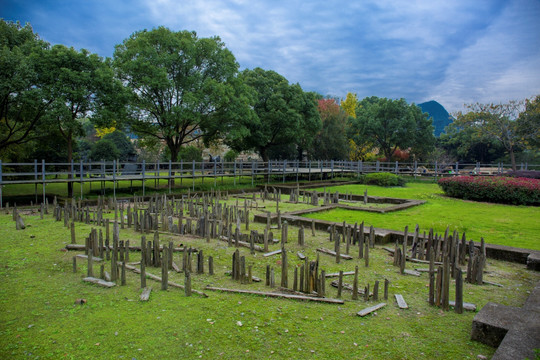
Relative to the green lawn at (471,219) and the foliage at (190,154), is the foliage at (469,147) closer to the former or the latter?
the foliage at (190,154)

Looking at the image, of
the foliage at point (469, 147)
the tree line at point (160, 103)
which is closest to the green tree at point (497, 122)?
the tree line at point (160, 103)

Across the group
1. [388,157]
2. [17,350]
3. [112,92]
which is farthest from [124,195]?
[388,157]

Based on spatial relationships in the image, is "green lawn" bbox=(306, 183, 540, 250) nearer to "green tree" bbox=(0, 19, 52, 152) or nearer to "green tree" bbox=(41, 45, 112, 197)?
"green tree" bbox=(41, 45, 112, 197)

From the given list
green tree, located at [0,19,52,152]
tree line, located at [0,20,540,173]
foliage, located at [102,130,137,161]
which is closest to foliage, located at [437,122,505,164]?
tree line, located at [0,20,540,173]

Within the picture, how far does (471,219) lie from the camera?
11.7m

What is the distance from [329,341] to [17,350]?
315 cm

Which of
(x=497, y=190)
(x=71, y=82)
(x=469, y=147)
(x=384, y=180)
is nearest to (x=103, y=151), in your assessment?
(x=71, y=82)

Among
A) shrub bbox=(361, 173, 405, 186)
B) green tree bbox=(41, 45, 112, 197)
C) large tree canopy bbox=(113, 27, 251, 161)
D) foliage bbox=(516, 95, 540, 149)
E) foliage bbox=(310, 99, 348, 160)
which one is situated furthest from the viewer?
foliage bbox=(310, 99, 348, 160)

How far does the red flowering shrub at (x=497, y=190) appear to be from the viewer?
15859mm

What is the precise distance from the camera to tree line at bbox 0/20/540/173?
52.3 feet

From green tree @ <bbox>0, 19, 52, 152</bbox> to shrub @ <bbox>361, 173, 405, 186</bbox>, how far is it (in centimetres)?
2048

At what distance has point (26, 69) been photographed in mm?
15070

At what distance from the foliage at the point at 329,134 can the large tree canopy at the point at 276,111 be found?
30.1 ft

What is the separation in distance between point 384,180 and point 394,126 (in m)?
12.9
